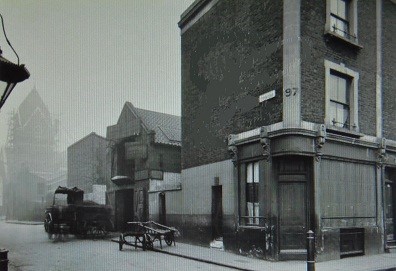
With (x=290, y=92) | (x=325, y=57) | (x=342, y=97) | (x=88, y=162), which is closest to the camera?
(x=290, y=92)

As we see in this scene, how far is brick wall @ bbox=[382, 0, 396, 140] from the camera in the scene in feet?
49.0

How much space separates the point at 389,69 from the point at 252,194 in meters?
7.38

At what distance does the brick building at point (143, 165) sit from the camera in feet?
70.5

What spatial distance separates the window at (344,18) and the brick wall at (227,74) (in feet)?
6.49

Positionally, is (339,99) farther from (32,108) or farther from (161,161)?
(32,108)

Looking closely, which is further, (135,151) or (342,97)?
(135,151)

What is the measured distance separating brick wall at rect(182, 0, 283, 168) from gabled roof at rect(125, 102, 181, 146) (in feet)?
15.4

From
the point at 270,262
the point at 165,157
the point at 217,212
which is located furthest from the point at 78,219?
the point at 270,262

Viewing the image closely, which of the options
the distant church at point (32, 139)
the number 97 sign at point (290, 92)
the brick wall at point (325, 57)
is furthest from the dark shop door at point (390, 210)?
the distant church at point (32, 139)

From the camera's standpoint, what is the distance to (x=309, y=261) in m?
8.18

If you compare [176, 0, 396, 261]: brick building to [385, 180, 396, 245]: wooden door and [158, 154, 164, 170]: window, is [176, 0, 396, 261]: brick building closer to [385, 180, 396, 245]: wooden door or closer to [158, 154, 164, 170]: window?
[385, 180, 396, 245]: wooden door

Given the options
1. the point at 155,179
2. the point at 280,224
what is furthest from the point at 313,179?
the point at 155,179

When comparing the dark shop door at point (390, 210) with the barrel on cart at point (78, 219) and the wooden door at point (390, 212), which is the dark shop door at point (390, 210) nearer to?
the wooden door at point (390, 212)

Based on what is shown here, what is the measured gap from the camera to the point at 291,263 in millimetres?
11414
